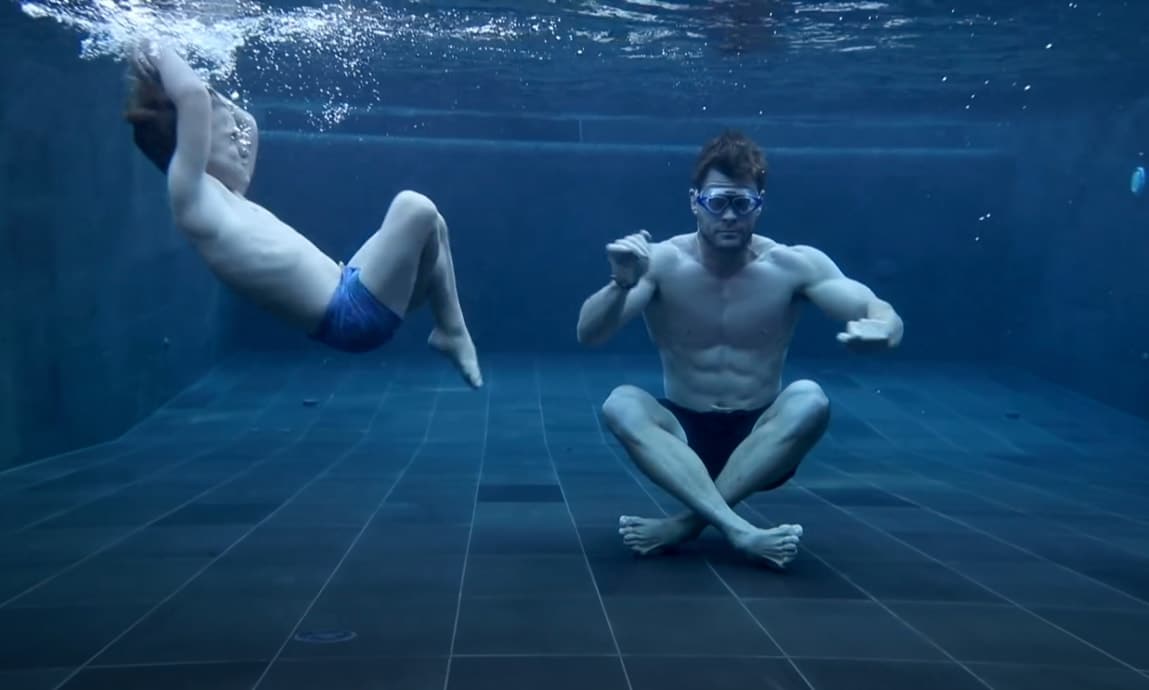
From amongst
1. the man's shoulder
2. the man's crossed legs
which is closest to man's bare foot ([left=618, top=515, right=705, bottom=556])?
the man's crossed legs

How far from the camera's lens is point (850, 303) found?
17.1ft

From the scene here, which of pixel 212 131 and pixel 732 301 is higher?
pixel 212 131

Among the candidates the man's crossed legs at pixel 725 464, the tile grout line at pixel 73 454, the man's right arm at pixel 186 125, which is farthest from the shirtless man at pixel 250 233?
the tile grout line at pixel 73 454

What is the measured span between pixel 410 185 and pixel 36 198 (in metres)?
8.91

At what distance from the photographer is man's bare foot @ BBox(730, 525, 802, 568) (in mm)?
5160

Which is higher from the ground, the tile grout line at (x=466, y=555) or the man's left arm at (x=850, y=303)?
the man's left arm at (x=850, y=303)

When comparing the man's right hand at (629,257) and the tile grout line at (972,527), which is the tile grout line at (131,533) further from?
the tile grout line at (972,527)

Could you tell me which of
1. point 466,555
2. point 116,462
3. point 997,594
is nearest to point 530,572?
point 466,555

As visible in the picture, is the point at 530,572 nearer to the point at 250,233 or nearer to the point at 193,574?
the point at 193,574

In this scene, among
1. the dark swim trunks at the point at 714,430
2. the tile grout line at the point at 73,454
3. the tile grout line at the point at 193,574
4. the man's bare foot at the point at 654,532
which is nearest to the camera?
the tile grout line at the point at 193,574

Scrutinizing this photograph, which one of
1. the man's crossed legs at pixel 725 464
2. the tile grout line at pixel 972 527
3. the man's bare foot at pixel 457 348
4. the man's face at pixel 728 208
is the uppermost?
the man's face at pixel 728 208

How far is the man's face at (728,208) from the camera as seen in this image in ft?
17.4

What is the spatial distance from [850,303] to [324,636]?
2.89 metres

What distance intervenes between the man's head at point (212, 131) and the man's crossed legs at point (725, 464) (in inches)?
85.5
